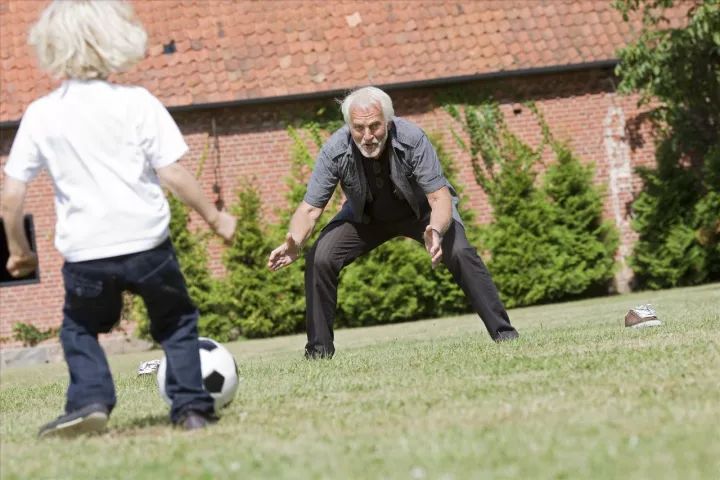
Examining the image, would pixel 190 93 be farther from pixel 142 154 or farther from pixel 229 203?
pixel 142 154

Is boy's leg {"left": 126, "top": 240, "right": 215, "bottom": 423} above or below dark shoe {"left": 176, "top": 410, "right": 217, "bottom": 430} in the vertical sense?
above

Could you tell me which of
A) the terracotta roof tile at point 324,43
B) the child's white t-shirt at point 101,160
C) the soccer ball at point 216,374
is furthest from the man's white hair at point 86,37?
the terracotta roof tile at point 324,43

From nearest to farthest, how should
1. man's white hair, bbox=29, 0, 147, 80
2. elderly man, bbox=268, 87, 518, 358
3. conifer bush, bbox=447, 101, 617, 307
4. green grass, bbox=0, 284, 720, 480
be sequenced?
green grass, bbox=0, 284, 720, 480, man's white hair, bbox=29, 0, 147, 80, elderly man, bbox=268, 87, 518, 358, conifer bush, bbox=447, 101, 617, 307

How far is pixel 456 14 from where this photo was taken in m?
22.1

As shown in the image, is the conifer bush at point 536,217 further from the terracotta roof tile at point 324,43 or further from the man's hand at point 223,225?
the man's hand at point 223,225

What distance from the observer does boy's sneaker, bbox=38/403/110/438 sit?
211 inches

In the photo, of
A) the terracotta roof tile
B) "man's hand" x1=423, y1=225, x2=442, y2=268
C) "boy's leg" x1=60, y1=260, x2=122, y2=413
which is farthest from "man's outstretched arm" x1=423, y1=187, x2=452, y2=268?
the terracotta roof tile

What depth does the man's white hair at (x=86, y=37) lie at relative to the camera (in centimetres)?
516

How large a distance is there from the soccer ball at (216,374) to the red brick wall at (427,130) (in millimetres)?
15401

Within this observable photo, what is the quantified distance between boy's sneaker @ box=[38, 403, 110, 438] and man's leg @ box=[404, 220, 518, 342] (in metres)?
3.78

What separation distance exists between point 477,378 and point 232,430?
1.64 metres

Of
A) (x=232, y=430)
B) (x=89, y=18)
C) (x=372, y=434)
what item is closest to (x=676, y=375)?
(x=372, y=434)

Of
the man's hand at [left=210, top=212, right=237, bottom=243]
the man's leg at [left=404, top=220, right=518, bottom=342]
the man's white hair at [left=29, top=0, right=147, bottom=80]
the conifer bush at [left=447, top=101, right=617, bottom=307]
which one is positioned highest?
the man's white hair at [left=29, top=0, right=147, bottom=80]

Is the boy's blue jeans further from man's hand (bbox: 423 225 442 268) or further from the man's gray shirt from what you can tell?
the man's gray shirt
